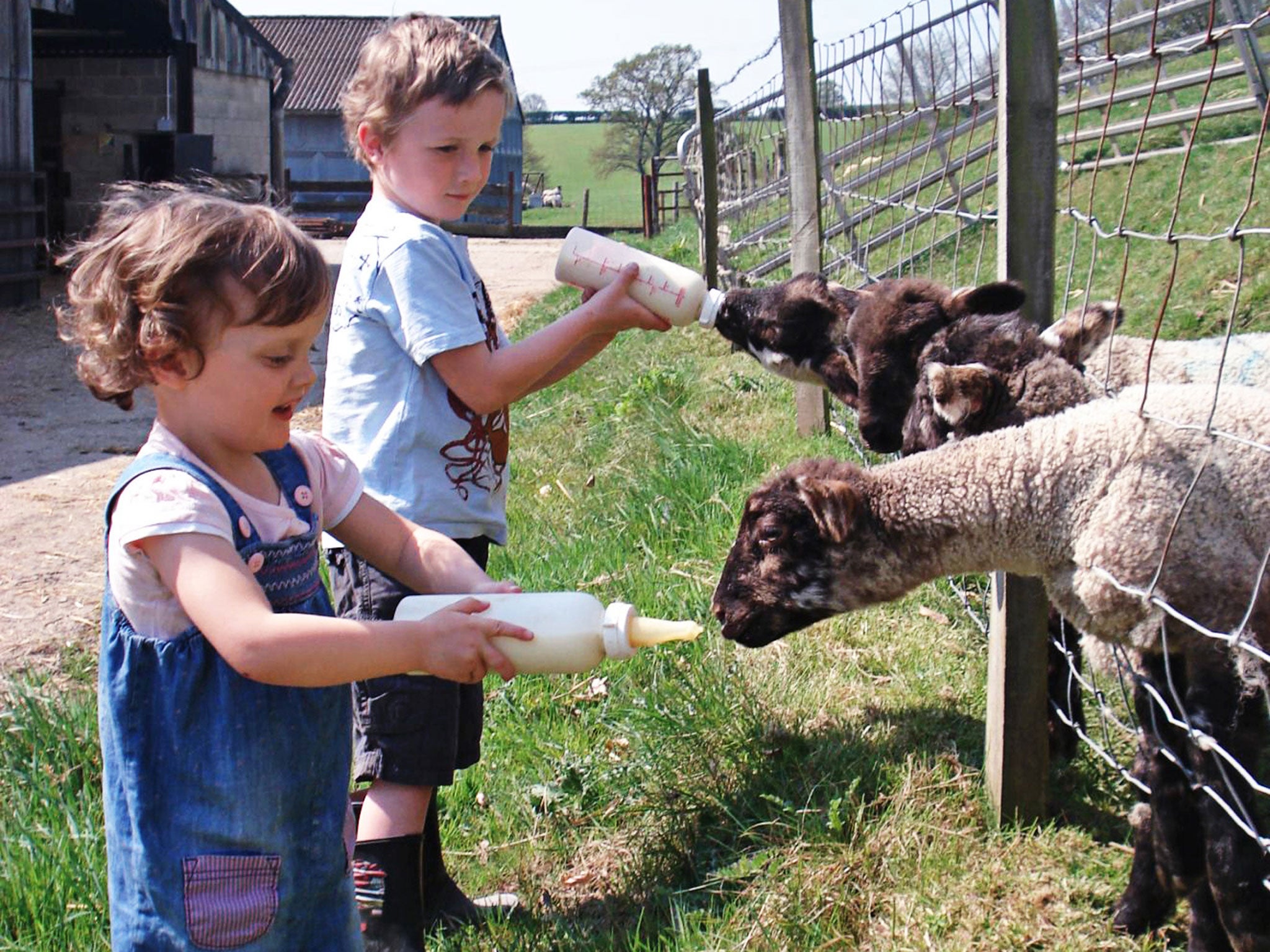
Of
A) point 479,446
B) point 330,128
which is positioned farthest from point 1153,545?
point 330,128

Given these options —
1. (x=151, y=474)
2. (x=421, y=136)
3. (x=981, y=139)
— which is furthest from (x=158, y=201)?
(x=981, y=139)

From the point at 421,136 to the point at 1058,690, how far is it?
228 cm

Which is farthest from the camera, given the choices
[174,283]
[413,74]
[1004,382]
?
[1004,382]

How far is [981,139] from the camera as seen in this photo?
39.8 feet

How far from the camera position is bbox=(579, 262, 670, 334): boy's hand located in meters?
3.14

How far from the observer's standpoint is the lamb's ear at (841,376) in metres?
4.61

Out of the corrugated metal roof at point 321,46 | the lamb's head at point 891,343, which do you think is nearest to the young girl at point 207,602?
the lamb's head at point 891,343

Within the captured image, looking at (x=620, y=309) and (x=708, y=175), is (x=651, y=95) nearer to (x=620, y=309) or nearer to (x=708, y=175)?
(x=708, y=175)

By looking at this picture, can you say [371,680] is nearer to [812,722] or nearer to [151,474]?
[151,474]

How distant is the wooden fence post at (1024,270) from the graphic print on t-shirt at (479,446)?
1201 mm

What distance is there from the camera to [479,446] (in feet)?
10.1

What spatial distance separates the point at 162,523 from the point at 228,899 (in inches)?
24.3

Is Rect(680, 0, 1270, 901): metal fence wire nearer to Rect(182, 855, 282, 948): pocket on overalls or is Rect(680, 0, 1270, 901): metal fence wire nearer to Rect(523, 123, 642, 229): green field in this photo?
Rect(182, 855, 282, 948): pocket on overalls

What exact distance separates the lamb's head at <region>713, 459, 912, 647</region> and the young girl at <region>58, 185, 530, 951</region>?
1.31 metres
